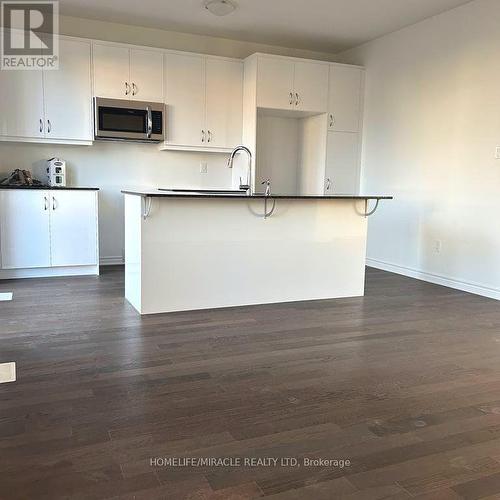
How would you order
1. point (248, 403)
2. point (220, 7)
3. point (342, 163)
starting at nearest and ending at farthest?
point (248, 403), point (220, 7), point (342, 163)

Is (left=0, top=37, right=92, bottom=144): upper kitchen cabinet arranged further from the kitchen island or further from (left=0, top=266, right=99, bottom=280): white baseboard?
the kitchen island

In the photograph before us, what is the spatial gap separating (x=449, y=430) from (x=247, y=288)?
7.05ft

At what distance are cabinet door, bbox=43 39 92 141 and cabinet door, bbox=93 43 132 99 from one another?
3.5 inches

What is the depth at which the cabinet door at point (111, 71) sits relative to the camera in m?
5.08

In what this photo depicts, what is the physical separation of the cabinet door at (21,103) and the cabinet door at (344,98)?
126 inches

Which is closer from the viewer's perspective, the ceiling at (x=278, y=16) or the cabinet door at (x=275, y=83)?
the ceiling at (x=278, y=16)

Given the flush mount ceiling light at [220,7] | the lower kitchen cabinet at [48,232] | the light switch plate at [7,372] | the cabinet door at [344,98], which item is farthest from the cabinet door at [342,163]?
the light switch plate at [7,372]

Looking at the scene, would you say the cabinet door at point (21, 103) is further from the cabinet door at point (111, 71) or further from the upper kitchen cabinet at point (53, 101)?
the cabinet door at point (111, 71)

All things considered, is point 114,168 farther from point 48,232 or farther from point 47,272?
point 47,272

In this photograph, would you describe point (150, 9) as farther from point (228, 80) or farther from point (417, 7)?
point (417, 7)

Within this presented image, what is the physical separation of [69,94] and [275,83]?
221 cm

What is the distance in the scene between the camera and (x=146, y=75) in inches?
208

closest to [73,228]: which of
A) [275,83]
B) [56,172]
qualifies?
[56,172]

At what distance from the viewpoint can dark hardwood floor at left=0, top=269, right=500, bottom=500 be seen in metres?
1.63
